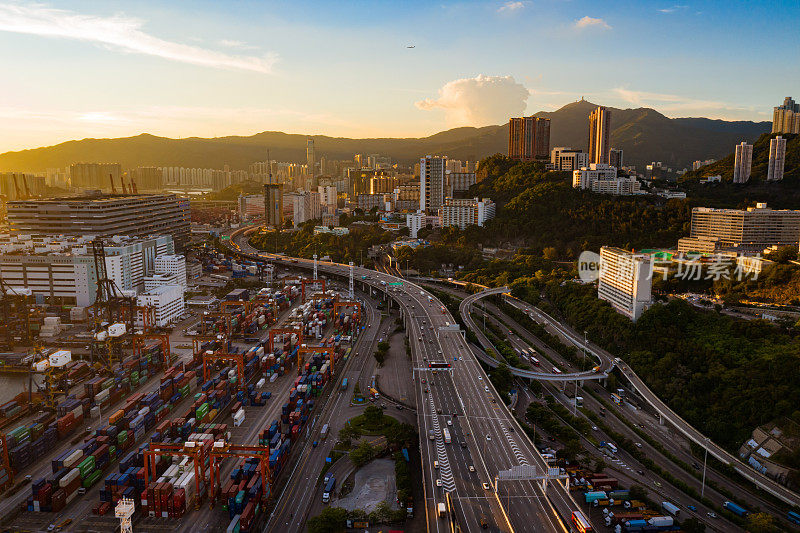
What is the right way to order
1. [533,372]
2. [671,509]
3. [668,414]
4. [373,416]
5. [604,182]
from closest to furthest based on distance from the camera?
[671,509] < [373,416] < [668,414] < [533,372] < [604,182]

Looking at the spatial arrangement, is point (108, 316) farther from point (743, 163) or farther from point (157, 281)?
point (743, 163)

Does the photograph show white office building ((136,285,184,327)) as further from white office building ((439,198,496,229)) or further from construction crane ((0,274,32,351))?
white office building ((439,198,496,229))

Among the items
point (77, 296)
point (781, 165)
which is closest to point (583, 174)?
point (781, 165)

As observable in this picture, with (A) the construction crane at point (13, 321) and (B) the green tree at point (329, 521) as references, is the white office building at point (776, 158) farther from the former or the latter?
(A) the construction crane at point (13, 321)

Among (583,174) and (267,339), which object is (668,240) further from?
(267,339)

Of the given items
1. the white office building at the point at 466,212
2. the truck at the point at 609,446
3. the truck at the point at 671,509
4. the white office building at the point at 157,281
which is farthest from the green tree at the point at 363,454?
Result: the white office building at the point at 466,212

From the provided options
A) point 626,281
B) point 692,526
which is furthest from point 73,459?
point 626,281
